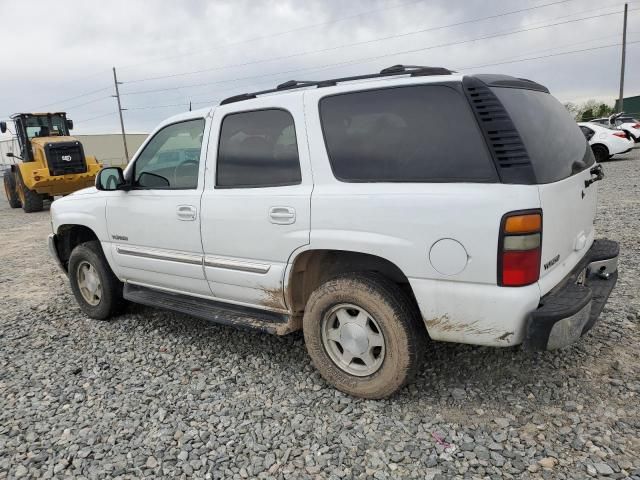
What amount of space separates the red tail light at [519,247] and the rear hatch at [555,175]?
0.08 meters

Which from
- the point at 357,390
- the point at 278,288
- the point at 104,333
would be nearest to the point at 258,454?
the point at 357,390

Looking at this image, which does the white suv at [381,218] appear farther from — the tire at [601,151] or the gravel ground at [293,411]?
the tire at [601,151]

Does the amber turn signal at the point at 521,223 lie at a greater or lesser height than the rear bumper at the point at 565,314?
greater

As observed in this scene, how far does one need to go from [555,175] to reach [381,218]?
0.96 m

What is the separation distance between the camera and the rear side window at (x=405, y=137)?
2.55m

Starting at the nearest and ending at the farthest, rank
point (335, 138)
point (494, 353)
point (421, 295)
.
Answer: point (421, 295)
point (335, 138)
point (494, 353)

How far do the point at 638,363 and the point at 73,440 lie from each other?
3.63m

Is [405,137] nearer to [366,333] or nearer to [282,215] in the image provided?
[282,215]

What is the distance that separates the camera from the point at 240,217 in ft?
10.9

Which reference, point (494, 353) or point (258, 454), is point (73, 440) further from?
point (494, 353)

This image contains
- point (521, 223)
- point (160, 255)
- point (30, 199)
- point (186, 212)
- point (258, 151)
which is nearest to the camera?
point (521, 223)

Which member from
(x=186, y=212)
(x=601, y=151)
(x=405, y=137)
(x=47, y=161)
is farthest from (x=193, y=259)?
(x=601, y=151)

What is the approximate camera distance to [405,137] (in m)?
2.74

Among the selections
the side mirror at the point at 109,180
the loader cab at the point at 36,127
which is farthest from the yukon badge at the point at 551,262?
the loader cab at the point at 36,127
